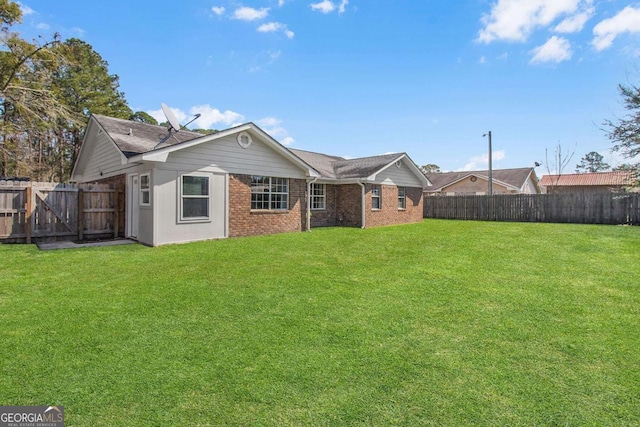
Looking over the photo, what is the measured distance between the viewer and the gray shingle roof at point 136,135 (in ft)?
35.7

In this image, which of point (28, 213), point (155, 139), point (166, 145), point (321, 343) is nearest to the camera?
point (321, 343)

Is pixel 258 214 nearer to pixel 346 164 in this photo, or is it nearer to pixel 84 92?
pixel 346 164

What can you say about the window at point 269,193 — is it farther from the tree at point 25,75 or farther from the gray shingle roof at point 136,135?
the tree at point 25,75

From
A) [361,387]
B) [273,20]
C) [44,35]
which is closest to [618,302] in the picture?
[361,387]

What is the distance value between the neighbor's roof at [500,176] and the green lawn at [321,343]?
1100 inches

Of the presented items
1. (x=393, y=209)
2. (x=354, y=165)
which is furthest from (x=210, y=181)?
(x=393, y=209)

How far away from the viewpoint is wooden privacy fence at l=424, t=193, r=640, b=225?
1777 cm

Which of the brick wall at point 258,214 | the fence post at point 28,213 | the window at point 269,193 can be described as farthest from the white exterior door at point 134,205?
the window at point 269,193

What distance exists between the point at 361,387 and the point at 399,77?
1459 cm

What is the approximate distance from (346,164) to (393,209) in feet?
12.9

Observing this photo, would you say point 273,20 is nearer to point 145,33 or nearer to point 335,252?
point 145,33

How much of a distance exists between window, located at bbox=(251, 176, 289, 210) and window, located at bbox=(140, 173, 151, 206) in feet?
11.6

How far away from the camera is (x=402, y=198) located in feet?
63.6

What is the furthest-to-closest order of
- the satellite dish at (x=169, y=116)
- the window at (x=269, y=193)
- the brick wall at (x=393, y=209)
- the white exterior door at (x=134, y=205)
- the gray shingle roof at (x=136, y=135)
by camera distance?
the brick wall at (x=393, y=209) → the window at (x=269, y=193) → the satellite dish at (x=169, y=116) → the white exterior door at (x=134, y=205) → the gray shingle roof at (x=136, y=135)
